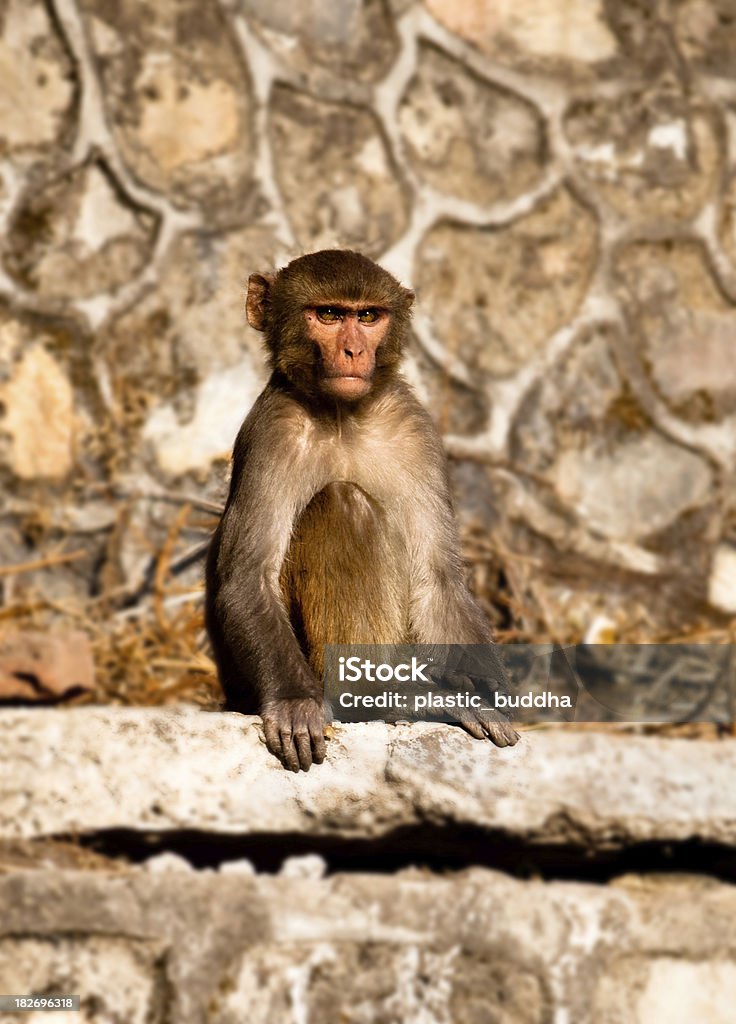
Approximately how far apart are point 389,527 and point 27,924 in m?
1.28

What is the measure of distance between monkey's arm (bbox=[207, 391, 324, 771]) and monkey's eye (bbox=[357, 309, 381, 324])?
297mm

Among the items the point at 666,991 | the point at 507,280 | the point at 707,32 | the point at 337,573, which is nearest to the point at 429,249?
the point at 507,280

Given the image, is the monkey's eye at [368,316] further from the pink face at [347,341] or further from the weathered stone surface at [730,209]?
the weathered stone surface at [730,209]

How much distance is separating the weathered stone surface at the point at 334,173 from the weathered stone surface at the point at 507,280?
0.68ft

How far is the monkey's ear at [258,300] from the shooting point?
3764mm

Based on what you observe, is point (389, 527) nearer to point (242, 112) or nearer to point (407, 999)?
point (407, 999)

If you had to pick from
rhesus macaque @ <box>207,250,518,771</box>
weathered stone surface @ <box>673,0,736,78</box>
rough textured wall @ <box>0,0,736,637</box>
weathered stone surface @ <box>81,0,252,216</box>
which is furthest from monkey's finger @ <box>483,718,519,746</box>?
weathered stone surface @ <box>673,0,736,78</box>

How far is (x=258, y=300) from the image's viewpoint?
3.77 meters

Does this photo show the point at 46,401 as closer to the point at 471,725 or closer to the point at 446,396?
the point at 446,396

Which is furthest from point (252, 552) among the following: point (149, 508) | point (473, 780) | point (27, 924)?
point (149, 508)

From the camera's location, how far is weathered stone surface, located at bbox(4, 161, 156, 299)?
16.1 ft

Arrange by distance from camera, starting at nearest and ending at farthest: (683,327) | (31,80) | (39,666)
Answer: (39,666) < (31,80) < (683,327)

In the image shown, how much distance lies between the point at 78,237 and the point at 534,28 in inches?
71.1

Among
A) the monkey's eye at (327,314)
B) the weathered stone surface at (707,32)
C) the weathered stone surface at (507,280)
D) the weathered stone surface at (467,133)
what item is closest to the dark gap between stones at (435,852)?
the monkey's eye at (327,314)
